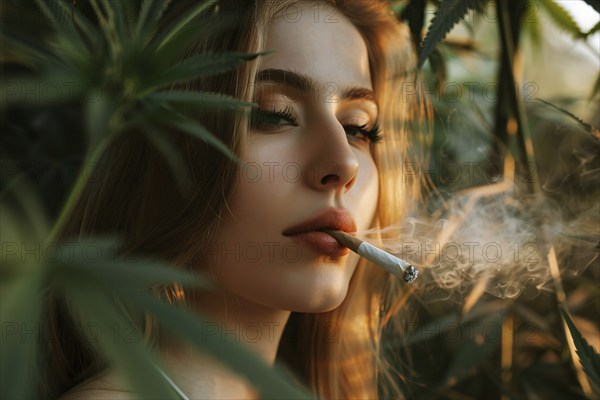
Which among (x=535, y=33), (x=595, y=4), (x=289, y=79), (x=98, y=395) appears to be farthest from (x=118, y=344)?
(x=535, y=33)

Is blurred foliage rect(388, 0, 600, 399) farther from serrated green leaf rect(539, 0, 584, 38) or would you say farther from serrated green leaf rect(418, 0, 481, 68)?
serrated green leaf rect(418, 0, 481, 68)

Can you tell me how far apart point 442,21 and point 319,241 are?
332 mm

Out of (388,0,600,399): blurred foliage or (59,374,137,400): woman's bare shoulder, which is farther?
(388,0,600,399): blurred foliage

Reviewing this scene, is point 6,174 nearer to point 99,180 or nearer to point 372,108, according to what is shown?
point 99,180

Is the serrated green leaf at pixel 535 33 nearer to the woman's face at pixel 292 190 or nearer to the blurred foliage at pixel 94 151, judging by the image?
the woman's face at pixel 292 190

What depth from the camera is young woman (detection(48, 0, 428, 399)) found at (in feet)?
3.10

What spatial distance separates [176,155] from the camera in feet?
3.19

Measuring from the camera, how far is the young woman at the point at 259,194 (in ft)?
3.10

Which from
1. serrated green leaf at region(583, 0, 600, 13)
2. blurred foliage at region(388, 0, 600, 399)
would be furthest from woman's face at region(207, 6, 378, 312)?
serrated green leaf at region(583, 0, 600, 13)

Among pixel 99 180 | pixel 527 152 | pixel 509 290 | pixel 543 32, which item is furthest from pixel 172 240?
pixel 543 32

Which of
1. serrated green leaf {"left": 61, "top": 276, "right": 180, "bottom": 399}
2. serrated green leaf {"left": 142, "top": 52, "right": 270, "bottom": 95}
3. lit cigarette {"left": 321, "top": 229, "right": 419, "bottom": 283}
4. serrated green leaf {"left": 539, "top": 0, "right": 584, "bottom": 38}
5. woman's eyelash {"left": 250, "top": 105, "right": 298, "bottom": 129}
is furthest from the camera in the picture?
serrated green leaf {"left": 539, "top": 0, "right": 584, "bottom": 38}

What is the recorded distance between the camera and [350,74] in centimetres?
104

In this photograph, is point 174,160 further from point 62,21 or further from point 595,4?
point 595,4

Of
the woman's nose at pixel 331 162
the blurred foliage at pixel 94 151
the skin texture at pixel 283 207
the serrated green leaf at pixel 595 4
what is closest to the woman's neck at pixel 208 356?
the skin texture at pixel 283 207
